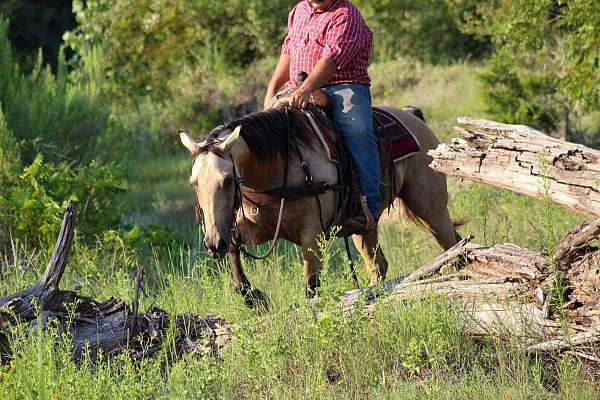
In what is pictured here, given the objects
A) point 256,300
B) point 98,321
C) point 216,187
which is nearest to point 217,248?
point 216,187

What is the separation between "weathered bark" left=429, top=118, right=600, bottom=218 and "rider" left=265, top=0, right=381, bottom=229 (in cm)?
157

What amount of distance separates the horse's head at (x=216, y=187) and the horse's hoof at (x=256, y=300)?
1.48 ft

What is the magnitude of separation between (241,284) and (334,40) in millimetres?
1967

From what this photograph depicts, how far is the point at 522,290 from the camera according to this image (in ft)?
20.9

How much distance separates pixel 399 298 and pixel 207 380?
143 centimetres

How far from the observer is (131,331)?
690 centimetres

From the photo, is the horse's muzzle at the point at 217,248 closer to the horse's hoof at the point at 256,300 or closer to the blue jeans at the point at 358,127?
the horse's hoof at the point at 256,300

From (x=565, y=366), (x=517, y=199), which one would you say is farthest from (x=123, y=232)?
(x=565, y=366)

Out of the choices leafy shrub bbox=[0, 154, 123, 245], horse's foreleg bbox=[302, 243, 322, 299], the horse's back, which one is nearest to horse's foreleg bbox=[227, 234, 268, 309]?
horse's foreleg bbox=[302, 243, 322, 299]

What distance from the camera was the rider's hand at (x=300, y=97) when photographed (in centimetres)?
Result: 815

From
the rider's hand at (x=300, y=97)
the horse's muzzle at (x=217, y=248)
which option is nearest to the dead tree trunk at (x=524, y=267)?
the horse's muzzle at (x=217, y=248)

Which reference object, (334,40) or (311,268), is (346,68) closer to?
(334,40)

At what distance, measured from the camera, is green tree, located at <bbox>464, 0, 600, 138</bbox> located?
41.9 feet

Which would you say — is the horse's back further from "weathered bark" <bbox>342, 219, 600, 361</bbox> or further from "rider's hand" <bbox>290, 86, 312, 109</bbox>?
"weathered bark" <bbox>342, 219, 600, 361</bbox>
